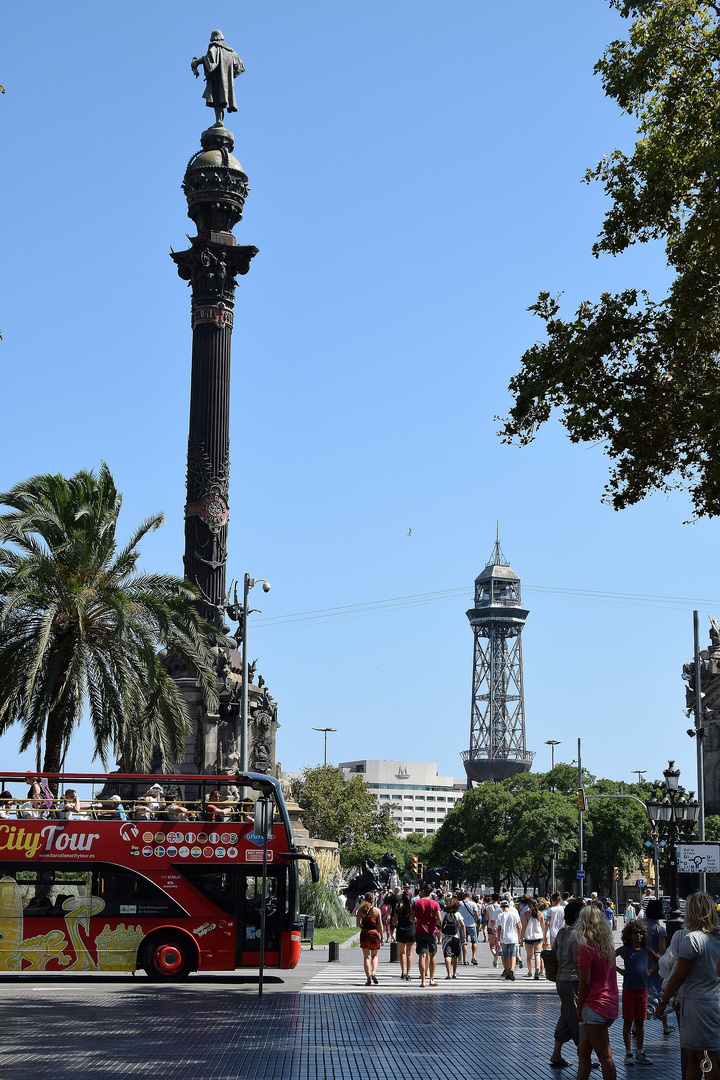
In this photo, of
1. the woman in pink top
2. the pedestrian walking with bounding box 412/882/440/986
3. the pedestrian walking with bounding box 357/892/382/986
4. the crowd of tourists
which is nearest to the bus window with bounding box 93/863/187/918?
the pedestrian walking with bounding box 357/892/382/986

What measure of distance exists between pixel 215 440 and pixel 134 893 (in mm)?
31014

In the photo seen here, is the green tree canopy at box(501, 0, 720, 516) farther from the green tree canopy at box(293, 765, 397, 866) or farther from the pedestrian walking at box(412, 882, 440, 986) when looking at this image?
the green tree canopy at box(293, 765, 397, 866)

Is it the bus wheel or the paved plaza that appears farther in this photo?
the bus wheel

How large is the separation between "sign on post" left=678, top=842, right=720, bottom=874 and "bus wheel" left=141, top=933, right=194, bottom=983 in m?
8.79

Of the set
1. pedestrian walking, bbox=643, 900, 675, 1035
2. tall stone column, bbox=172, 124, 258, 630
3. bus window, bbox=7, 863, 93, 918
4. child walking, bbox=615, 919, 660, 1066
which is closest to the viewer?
child walking, bbox=615, 919, 660, 1066

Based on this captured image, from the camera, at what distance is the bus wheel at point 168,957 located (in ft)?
73.5

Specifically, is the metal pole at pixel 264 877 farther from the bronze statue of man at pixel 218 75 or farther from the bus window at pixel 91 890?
the bronze statue of man at pixel 218 75

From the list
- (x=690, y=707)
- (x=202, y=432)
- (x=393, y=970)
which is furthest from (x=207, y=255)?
(x=690, y=707)

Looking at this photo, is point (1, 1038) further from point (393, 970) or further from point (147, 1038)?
point (393, 970)

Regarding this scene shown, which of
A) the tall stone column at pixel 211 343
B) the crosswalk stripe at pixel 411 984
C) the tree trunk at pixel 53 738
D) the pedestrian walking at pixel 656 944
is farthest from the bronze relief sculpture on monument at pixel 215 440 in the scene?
the pedestrian walking at pixel 656 944

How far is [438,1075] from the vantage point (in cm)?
1249

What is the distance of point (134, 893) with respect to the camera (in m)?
22.4

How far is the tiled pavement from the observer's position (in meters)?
12.9

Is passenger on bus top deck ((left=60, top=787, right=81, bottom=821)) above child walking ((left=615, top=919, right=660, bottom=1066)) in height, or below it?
above
